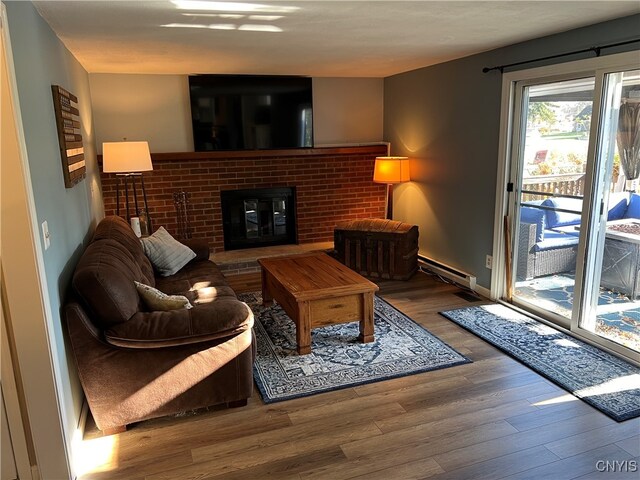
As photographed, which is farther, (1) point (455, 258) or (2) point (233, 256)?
(2) point (233, 256)

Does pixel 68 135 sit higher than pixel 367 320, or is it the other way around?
pixel 68 135

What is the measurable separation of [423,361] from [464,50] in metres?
2.68

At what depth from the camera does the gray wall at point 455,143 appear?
408 centimetres

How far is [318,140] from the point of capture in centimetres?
586

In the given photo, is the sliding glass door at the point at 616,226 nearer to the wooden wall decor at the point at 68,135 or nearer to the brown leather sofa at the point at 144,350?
the brown leather sofa at the point at 144,350

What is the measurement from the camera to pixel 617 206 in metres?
3.21

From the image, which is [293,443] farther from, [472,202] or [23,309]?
[472,202]

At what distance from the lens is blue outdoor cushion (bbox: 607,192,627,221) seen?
10.4 ft

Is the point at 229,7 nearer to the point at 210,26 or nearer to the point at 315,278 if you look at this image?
the point at 210,26

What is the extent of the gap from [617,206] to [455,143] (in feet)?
5.78

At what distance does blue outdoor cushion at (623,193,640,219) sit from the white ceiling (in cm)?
114

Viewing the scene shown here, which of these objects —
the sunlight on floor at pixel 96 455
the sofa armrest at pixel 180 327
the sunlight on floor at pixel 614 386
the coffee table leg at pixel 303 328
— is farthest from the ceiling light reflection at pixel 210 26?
the sunlight on floor at pixel 614 386

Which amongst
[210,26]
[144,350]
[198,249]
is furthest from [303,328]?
[210,26]

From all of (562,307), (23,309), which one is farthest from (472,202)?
(23,309)
